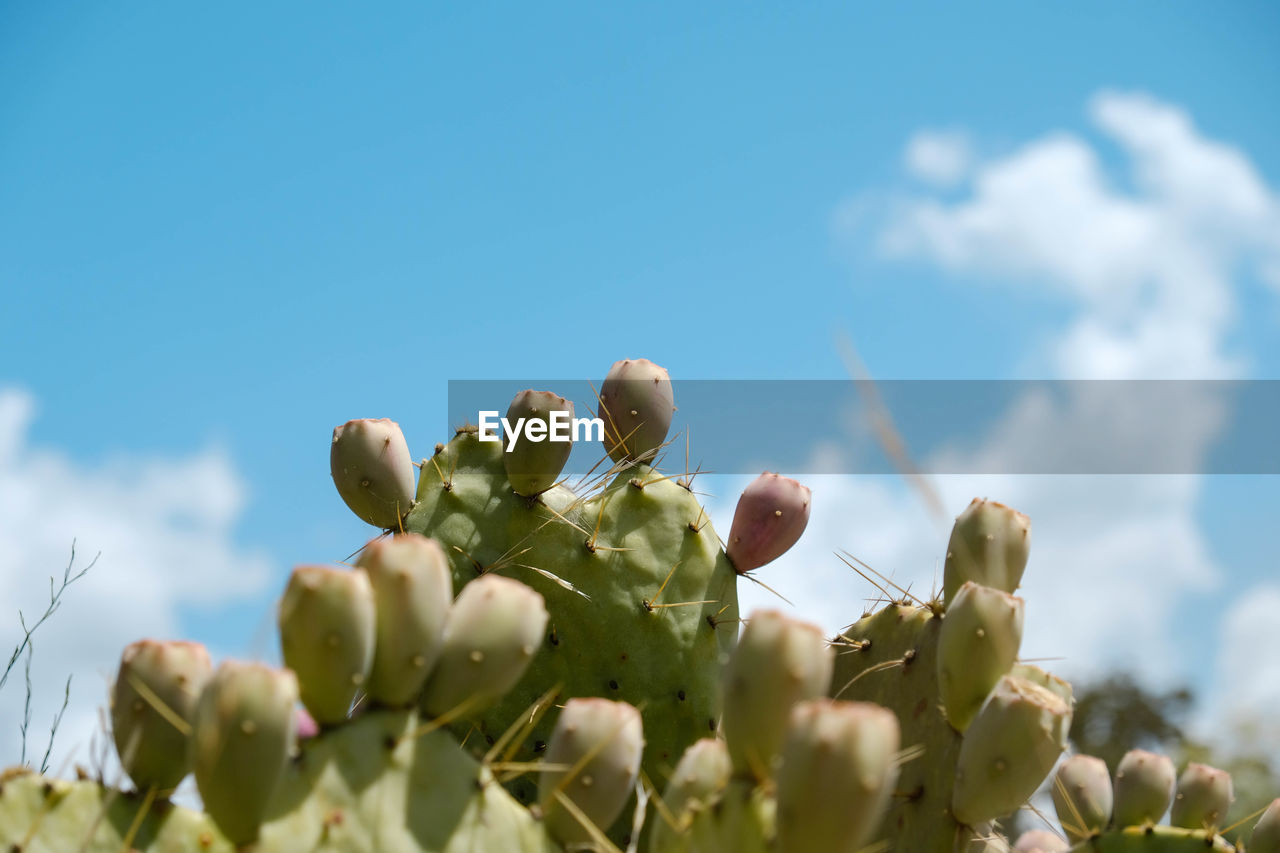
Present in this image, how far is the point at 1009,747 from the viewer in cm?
130

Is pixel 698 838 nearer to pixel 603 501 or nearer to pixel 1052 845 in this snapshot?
pixel 603 501

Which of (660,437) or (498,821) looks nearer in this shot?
(498,821)

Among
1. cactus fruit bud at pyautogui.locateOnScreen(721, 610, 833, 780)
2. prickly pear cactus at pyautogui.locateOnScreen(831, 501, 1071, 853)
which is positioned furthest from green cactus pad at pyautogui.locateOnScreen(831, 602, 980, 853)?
cactus fruit bud at pyautogui.locateOnScreen(721, 610, 833, 780)

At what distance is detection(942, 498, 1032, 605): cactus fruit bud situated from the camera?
1590 millimetres

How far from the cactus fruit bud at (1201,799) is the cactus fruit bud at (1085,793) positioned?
140mm

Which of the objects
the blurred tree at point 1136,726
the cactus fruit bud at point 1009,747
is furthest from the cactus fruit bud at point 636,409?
the blurred tree at point 1136,726

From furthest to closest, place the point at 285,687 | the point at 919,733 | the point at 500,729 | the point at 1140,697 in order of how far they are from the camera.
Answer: the point at 1140,697
the point at 500,729
the point at 919,733
the point at 285,687

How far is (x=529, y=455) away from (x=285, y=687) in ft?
3.23

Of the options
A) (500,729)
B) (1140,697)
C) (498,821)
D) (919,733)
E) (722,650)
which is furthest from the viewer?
(1140,697)

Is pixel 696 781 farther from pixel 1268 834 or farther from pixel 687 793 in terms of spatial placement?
pixel 1268 834

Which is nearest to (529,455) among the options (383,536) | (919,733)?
(383,536)

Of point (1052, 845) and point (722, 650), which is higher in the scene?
point (722, 650)

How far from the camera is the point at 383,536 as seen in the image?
1.91 m

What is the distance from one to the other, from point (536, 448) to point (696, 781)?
0.91m
